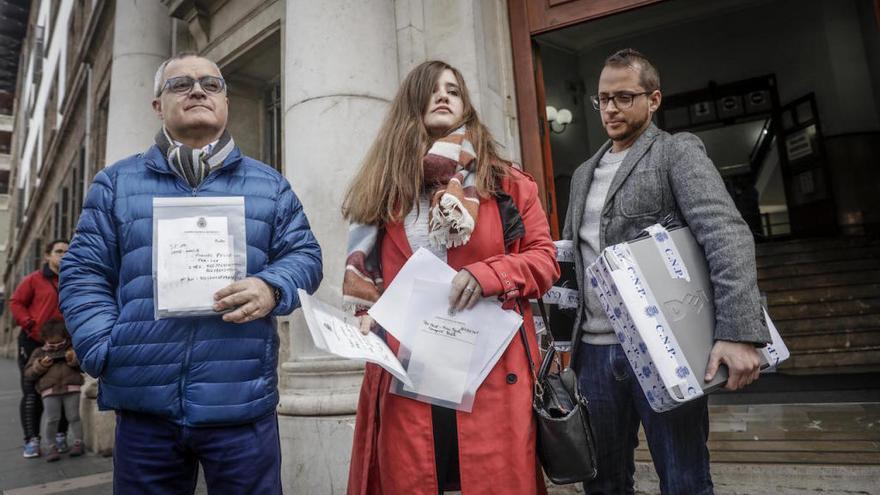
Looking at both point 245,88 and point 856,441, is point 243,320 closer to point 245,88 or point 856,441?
point 856,441

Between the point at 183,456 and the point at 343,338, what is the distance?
2.64 feet

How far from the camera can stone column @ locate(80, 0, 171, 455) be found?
6184 millimetres

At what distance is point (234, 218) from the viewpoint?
1771mm

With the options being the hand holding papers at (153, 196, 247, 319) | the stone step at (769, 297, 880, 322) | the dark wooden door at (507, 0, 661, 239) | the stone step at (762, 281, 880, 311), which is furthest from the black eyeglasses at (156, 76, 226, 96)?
the stone step at (762, 281, 880, 311)

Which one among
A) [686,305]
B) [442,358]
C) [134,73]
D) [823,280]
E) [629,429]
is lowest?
[629,429]

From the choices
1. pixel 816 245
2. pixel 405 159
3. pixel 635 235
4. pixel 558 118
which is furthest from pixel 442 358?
pixel 558 118

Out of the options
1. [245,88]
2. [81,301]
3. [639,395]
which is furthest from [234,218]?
[245,88]

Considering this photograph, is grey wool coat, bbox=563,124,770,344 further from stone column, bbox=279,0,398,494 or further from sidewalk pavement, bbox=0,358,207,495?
sidewalk pavement, bbox=0,358,207,495

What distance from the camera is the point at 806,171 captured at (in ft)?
41.8

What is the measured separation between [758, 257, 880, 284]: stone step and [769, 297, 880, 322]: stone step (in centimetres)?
105

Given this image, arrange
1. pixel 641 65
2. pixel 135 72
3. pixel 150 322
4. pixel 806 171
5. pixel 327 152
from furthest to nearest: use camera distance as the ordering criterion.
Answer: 1. pixel 806 171
2. pixel 135 72
3. pixel 327 152
4. pixel 641 65
5. pixel 150 322

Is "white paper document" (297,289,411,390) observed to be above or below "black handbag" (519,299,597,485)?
above

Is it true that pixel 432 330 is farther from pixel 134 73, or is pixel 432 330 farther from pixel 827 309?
pixel 827 309

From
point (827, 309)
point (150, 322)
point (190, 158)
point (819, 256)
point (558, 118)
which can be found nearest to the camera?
point (150, 322)
